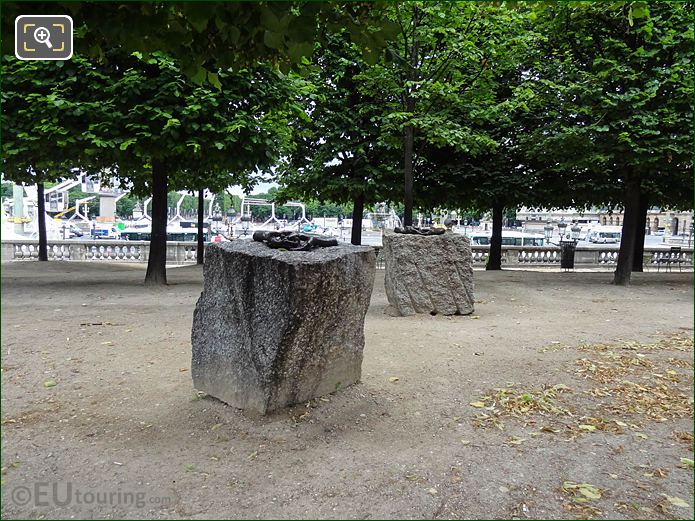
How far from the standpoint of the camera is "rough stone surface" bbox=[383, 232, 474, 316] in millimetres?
9617

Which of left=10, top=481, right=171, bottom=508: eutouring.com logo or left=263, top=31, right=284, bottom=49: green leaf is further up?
left=263, top=31, right=284, bottom=49: green leaf

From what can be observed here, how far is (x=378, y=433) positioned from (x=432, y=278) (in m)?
5.61

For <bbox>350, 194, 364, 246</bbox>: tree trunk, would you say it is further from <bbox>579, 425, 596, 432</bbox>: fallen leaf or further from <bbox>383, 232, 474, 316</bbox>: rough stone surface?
<bbox>579, 425, 596, 432</bbox>: fallen leaf

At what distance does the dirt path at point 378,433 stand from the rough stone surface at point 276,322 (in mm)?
214

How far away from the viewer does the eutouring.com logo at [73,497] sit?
10.4 ft

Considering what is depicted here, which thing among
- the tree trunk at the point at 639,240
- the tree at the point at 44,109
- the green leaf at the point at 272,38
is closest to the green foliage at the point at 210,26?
the green leaf at the point at 272,38

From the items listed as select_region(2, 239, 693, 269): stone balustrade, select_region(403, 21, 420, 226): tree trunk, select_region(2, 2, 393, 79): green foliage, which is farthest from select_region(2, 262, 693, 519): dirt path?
select_region(2, 239, 693, 269): stone balustrade

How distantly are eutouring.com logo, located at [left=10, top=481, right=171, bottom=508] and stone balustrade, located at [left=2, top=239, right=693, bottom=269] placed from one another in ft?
62.4

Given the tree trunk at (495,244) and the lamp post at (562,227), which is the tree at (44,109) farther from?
the lamp post at (562,227)

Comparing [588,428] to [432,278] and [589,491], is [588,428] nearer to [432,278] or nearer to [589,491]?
[589,491]

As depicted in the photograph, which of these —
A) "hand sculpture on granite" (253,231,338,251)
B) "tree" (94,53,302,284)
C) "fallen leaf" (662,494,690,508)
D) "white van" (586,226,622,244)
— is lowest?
"fallen leaf" (662,494,690,508)

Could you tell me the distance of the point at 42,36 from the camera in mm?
2746

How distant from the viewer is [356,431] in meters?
4.35

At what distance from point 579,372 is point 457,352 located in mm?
1482
